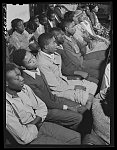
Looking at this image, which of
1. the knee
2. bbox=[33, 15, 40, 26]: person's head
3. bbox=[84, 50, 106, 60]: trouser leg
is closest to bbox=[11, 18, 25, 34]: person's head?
bbox=[33, 15, 40, 26]: person's head

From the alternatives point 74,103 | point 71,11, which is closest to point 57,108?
point 74,103

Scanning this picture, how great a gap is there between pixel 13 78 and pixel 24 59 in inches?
6.9

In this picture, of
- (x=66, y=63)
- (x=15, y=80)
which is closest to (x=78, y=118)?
(x=66, y=63)

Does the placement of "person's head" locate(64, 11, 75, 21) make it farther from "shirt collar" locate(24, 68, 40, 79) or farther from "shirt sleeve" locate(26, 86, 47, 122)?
"shirt sleeve" locate(26, 86, 47, 122)

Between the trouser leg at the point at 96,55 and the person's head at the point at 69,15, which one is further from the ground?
the person's head at the point at 69,15

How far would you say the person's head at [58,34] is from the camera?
85.4 inches

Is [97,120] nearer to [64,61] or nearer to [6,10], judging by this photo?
[64,61]

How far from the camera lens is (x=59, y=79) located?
216 cm

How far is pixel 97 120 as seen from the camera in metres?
2.12

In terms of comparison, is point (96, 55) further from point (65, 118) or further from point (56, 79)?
point (65, 118)

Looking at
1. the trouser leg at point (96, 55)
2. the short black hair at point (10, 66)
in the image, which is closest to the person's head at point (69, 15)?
the trouser leg at point (96, 55)

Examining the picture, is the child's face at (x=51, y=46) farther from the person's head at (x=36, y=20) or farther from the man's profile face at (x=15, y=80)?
the man's profile face at (x=15, y=80)

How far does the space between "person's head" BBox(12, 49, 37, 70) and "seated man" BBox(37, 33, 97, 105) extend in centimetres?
6

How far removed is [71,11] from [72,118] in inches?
34.3
